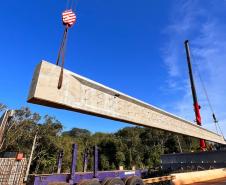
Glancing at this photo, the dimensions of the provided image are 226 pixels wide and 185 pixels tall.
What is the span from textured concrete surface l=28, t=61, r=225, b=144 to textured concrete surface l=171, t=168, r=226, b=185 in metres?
3.56

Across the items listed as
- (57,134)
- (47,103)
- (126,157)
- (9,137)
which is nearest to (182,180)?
(47,103)

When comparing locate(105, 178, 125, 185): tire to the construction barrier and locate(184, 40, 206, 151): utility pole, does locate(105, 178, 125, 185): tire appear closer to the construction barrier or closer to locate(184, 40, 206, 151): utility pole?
the construction barrier

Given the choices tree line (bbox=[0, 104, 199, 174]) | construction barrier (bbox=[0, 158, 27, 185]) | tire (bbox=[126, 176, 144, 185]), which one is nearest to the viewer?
tire (bbox=[126, 176, 144, 185])

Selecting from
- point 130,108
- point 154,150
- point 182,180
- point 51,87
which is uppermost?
point 154,150

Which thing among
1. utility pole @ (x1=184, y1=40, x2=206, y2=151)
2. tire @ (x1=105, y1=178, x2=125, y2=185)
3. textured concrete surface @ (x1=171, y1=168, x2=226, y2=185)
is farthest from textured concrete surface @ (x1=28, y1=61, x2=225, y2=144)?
utility pole @ (x1=184, y1=40, x2=206, y2=151)

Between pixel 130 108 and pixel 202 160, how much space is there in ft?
60.8

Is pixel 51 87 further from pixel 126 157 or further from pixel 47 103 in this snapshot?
pixel 126 157

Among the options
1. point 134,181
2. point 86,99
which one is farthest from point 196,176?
point 86,99

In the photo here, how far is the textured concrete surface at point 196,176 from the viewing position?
40.3ft

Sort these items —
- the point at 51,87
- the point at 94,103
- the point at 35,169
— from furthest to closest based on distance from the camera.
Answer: the point at 35,169 < the point at 94,103 < the point at 51,87

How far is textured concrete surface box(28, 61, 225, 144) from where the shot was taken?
5344 millimetres

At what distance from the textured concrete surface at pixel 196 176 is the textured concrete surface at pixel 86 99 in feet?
11.7

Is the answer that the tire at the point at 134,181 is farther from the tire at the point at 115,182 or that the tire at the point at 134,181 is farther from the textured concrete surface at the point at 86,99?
the textured concrete surface at the point at 86,99

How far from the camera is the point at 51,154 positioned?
39.4 meters
